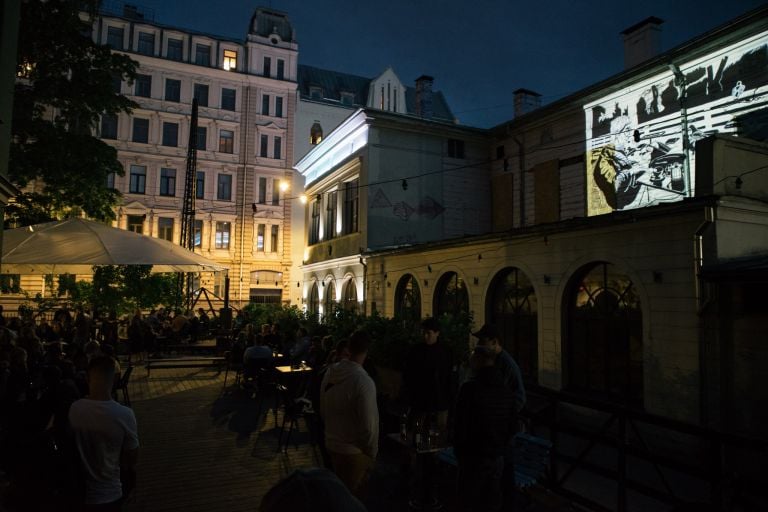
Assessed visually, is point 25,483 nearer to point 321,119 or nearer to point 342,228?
point 342,228

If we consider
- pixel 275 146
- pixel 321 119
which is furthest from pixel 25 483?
pixel 321 119

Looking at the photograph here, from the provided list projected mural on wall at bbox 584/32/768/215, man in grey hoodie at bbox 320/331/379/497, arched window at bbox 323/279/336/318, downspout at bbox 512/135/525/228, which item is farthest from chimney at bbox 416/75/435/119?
man in grey hoodie at bbox 320/331/379/497

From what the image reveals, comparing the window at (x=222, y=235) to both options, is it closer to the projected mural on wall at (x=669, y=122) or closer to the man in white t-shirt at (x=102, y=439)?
the projected mural on wall at (x=669, y=122)

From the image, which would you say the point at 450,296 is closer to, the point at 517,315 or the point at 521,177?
the point at 517,315

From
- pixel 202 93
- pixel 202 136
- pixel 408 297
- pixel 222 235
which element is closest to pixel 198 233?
pixel 222 235

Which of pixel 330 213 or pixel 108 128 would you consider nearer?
pixel 330 213

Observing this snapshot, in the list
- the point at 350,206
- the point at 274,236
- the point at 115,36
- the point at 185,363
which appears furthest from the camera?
the point at 274,236

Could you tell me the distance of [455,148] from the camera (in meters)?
22.6

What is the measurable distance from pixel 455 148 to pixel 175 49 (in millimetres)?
27058

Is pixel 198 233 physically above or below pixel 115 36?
below

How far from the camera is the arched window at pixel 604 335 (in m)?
10.2

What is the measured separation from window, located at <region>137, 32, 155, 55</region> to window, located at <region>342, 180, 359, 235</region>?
79.4 feet

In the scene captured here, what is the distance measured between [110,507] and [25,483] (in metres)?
2.22

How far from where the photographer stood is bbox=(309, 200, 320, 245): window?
2770 centimetres
